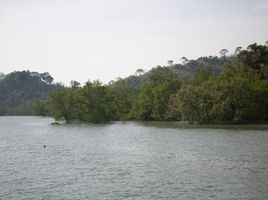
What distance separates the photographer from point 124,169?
35656 millimetres

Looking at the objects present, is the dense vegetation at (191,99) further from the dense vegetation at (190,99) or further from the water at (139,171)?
the water at (139,171)

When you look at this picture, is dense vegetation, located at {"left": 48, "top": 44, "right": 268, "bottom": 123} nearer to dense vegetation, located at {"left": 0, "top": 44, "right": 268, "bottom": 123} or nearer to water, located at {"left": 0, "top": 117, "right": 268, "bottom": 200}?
dense vegetation, located at {"left": 0, "top": 44, "right": 268, "bottom": 123}

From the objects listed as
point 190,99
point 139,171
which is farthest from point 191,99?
point 139,171

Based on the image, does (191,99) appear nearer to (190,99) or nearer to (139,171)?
(190,99)

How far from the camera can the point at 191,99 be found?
330 feet

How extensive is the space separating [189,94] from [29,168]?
67.3 metres

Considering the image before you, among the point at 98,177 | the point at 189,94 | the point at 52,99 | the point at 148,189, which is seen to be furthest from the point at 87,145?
the point at 52,99

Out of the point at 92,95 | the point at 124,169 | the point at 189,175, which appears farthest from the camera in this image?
the point at 92,95

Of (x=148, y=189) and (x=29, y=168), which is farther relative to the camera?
(x=29, y=168)

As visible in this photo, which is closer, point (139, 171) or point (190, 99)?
point (139, 171)

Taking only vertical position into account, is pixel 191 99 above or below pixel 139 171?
above

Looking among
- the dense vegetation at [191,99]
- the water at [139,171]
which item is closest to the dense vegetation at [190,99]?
the dense vegetation at [191,99]

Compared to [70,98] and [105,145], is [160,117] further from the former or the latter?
[105,145]

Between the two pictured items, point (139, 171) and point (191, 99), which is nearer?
point (139, 171)
